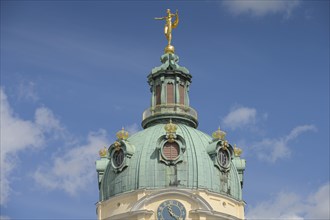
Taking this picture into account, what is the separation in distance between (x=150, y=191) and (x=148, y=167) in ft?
7.17

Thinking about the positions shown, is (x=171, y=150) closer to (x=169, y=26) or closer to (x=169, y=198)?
(x=169, y=198)

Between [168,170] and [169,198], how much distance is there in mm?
2388

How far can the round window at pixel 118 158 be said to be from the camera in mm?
68938

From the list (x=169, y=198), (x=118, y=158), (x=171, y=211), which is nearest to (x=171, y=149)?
(x=169, y=198)

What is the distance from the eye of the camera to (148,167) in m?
67.4

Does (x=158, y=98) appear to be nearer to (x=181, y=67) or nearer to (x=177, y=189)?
(x=181, y=67)

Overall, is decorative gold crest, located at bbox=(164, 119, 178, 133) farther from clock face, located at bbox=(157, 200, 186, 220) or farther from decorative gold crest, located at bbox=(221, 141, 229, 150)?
clock face, located at bbox=(157, 200, 186, 220)

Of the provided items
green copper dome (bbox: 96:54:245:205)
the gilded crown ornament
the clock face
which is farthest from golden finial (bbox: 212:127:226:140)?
the clock face

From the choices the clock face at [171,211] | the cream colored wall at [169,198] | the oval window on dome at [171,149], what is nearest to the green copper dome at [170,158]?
the oval window on dome at [171,149]

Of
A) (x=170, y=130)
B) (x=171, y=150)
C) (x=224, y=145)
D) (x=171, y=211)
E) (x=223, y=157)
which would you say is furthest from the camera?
(x=223, y=157)

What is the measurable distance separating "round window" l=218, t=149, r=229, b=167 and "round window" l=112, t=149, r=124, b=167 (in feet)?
24.1

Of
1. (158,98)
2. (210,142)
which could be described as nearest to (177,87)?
(158,98)

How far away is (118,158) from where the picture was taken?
69.2 m

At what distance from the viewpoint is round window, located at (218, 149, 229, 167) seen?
2707 inches
